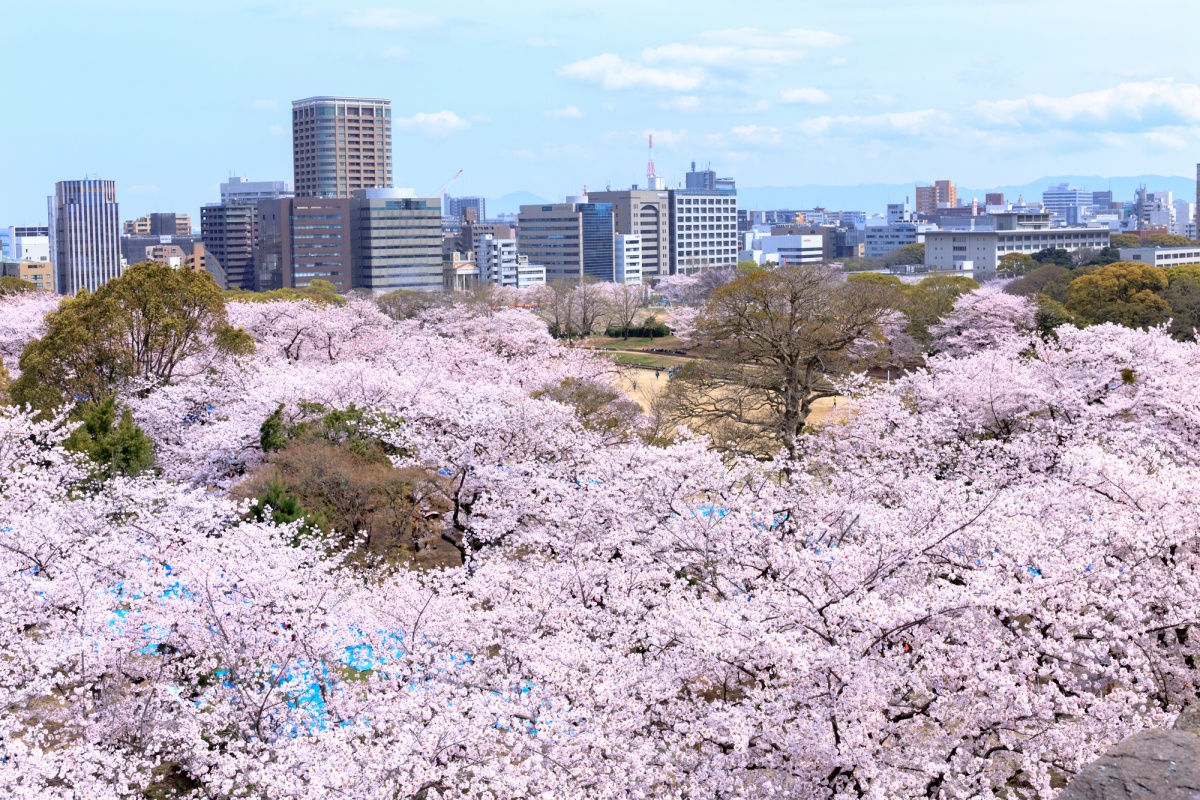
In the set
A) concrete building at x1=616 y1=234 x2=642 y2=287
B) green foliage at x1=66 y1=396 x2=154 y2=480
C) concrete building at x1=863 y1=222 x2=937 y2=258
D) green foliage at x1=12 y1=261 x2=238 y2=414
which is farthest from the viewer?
concrete building at x1=863 y1=222 x2=937 y2=258

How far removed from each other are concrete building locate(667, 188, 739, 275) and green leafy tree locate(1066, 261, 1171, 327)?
355 ft

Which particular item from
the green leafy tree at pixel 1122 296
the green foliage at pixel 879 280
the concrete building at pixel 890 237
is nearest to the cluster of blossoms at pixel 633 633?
the green leafy tree at pixel 1122 296

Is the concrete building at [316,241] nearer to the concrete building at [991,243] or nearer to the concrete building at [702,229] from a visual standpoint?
the concrete building at [702,229]

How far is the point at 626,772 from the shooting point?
768cm

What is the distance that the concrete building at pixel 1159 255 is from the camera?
8931cm

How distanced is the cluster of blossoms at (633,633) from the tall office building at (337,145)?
14897 centimetres

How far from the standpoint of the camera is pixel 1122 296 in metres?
42.3

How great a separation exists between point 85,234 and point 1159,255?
126m

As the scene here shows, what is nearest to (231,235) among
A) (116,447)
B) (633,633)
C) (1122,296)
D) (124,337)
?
(1122,296)

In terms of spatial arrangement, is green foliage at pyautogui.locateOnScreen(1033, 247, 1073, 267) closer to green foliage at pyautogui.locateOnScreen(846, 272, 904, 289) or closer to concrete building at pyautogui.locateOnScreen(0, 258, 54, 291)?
green foliage at pyautogui.locateOnScreen(846, 272, 904, 289)

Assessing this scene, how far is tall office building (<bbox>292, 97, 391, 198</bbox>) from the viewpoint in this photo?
6166 inches

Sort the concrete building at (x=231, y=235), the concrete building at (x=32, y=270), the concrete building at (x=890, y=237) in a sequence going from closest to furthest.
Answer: the concrete building at (x=32, y=270), the concrete building at (x=231, y=235), the concrete building at (x=890, y=237)

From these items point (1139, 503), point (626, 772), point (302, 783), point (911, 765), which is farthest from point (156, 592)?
point (1139, 503)

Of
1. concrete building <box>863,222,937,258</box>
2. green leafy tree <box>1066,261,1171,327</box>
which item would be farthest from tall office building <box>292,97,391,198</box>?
green leafy tree <box>1066,261,1171,327</box>
